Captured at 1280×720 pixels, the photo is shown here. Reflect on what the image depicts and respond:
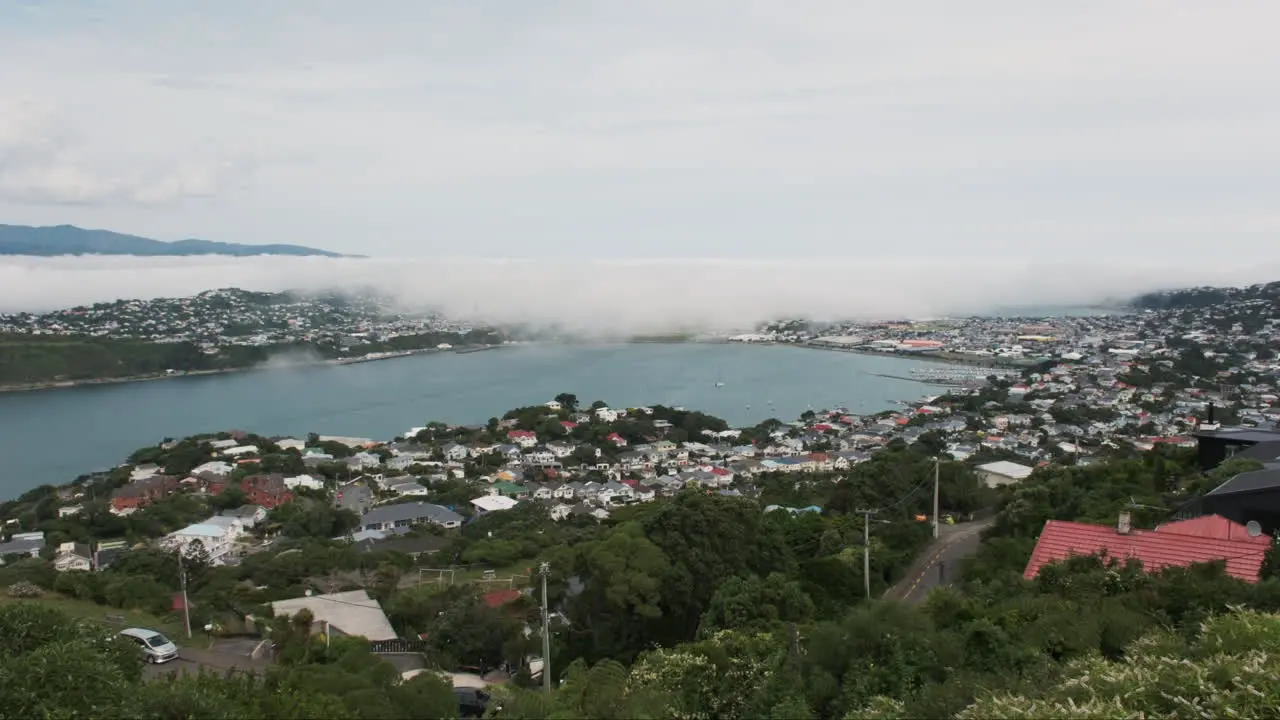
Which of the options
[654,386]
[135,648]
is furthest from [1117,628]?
[654,386]

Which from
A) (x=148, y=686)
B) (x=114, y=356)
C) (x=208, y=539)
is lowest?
(x=208, y=539)

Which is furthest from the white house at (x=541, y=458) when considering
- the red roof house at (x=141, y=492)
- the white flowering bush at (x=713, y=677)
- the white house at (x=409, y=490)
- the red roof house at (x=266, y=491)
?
the white flowering bush at (x=713, y=677)

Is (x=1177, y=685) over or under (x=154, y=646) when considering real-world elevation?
over

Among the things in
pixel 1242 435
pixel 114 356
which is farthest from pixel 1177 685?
pixel 114 356

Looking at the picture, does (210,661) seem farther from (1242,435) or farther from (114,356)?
(114,356)

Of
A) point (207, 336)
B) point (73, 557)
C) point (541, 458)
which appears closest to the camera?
point (73, 557)

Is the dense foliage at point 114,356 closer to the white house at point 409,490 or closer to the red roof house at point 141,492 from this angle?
the red roof house at point 141,492

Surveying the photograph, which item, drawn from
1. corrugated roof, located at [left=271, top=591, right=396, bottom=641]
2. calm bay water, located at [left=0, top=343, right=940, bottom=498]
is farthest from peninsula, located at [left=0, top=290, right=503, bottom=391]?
corrugated roof, located at [left=271, top=591, right=396, bottom=641]
